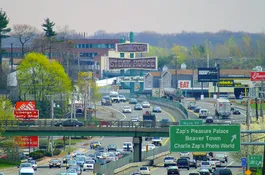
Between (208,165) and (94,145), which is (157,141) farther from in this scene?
(208,165)

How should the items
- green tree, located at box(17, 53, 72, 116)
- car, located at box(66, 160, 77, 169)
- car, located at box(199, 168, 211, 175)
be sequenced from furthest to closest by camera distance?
green tree, located at box(17, 53, 72, 116) → car, located at box(66, 160, 77, 169) → car, located at box(199, 168, 211, 175)

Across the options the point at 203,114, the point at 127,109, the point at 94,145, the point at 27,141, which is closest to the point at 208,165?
the point at 27,141

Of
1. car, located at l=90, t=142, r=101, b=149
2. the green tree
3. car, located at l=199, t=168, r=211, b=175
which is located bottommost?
car, located at l=90, t=142, r=101, b=149

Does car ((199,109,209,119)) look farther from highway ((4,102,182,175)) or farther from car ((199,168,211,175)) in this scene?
car ((199,168,211,175))

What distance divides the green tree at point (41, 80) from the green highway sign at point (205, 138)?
92.8 meters

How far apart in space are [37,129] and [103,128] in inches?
271

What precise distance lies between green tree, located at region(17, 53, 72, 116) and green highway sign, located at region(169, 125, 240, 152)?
92777 millimetres

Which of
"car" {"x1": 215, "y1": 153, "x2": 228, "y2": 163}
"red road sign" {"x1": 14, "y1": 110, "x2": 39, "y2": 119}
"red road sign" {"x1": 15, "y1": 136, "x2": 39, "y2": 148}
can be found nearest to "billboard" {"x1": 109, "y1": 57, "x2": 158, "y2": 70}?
"red road sign" {"x1": 14, "y1": 110, "x2": 39, "y2": 119}

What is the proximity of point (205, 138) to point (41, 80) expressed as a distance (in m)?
97.0

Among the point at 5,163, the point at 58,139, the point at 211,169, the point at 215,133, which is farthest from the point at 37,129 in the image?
the point at 215,133

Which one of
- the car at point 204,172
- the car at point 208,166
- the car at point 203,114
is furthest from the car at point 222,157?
the car at point 203,114

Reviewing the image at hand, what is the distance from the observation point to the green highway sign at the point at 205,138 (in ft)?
192

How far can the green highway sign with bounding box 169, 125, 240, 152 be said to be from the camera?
5856 centimetres

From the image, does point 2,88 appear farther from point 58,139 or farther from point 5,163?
point 5,163
